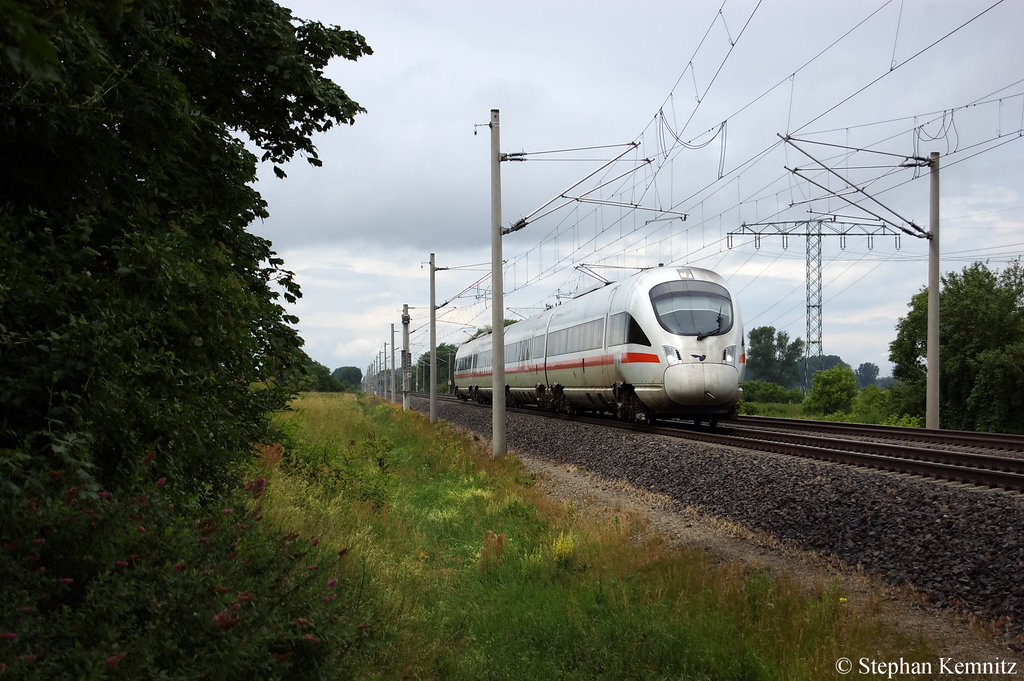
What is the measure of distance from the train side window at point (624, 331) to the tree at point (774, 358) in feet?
356

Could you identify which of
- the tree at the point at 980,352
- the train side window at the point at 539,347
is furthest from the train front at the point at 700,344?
the tree at the point at 980,352

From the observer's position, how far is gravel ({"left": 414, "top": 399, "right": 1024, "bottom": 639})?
6.34 m

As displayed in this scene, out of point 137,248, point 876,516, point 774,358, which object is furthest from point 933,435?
point 774,358

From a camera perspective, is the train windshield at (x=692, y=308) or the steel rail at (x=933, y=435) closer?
the steel rail at (x=933, y=435)

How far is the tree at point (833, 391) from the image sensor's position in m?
48.3

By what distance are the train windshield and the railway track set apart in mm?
2259

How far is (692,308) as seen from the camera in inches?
676

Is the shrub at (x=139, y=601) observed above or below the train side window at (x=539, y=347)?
below

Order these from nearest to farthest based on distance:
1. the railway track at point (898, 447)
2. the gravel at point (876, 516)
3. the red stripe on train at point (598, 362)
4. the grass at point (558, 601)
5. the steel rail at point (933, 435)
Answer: the grass at point (558, 601), the gravel at point (876, 516), the railway track at point (898, 447), the steel rail at point (933, 435), the red stripe on train at point (598, 362)

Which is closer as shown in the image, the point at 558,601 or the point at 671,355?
the point at 558,601

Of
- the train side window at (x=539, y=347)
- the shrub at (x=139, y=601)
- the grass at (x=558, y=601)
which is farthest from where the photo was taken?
the train side window at (x=539, y=347)

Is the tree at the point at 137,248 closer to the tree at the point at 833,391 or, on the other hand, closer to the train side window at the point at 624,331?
the train side window at the point at 624,331

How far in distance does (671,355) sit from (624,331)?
6.65 ft

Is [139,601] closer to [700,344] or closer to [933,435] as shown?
[700,344]
